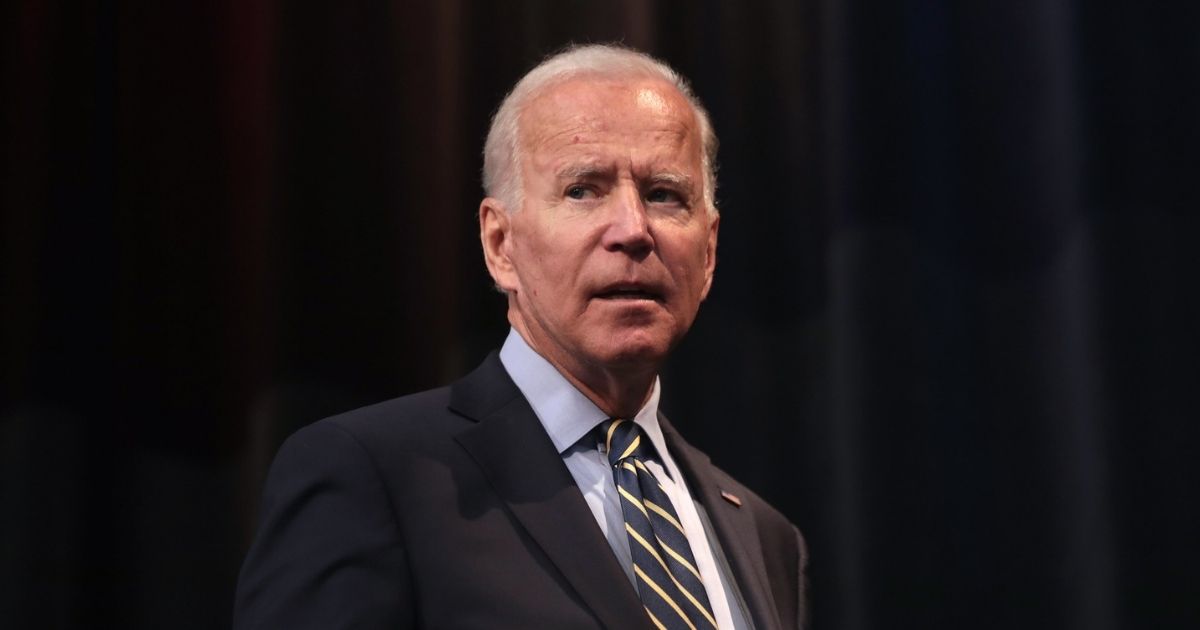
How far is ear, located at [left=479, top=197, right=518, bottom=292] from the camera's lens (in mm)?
1524

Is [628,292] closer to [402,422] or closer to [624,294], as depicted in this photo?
[624,294]

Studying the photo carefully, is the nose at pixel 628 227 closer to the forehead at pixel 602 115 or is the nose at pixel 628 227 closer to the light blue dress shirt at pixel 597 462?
the forehead at pixel 602 115

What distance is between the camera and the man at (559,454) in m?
1.22

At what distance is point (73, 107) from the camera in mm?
1938

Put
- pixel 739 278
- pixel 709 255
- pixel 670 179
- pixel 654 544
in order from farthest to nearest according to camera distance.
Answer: pixel 739 278 → pixel 709 255 → pixel 670 179 → pixel 654 544

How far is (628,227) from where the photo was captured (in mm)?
1398

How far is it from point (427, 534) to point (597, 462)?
0.26 m

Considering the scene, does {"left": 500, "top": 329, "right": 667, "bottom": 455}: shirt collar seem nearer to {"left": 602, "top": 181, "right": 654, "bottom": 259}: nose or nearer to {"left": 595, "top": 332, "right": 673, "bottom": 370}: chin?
{"left": 595, "top": 332, "right": 673, "bottom": 370}: chin

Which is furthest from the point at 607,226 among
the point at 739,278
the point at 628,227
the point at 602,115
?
the point at 739,278

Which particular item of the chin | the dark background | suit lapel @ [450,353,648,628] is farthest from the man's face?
the dark background

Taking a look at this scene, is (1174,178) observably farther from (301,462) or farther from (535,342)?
(301,462)

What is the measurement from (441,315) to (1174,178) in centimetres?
140

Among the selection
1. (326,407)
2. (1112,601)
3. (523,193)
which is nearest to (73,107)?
(326,407)

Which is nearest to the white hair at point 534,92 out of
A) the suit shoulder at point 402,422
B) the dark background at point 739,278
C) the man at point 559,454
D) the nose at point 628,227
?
the man at point 559,454
